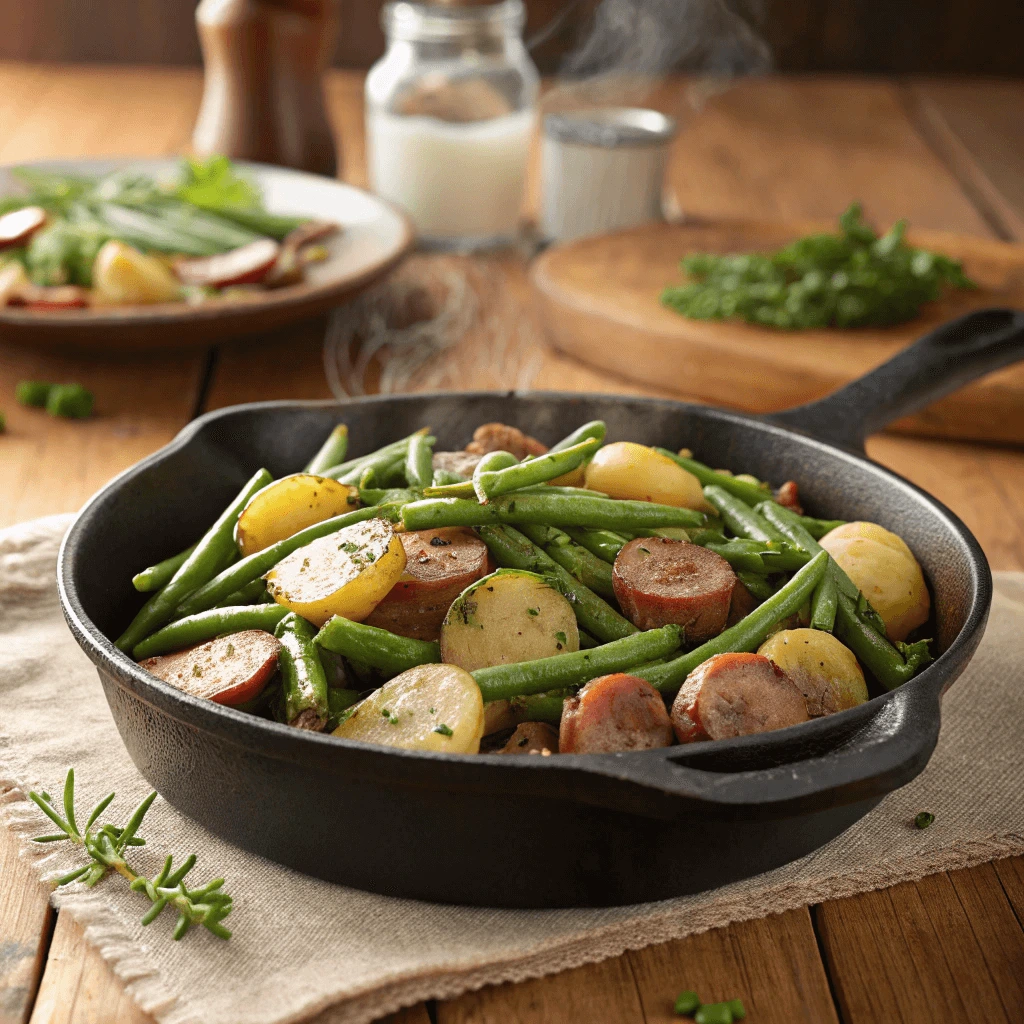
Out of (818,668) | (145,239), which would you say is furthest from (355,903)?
(145,239)

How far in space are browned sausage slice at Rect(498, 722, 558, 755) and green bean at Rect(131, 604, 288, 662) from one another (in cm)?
43

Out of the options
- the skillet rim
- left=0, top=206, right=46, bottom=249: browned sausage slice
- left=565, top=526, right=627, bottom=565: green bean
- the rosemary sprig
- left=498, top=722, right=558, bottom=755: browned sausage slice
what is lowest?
the rosemary sprig

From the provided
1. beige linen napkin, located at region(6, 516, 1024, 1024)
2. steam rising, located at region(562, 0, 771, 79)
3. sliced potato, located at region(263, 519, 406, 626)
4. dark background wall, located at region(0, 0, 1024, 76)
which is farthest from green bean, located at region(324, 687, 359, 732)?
dark background wall, located at region(0, 0, 1024, 76)

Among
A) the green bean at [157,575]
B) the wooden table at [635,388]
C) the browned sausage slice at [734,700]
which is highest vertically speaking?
the browned sausage slice at [734,700]

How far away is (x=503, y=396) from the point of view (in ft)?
8.61

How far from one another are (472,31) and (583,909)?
369 centimetres

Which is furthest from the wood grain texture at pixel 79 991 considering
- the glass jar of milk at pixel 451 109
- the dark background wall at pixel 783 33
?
the dark background wall at pixel 783 33

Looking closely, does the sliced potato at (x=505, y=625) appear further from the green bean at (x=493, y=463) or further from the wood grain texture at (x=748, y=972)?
the wood grain texture at (x=748, y=972)

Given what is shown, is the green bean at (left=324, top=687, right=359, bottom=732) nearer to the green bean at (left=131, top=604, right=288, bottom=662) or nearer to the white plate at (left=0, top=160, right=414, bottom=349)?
the green bean at (left=131, top=604, right=288, bottom=662)

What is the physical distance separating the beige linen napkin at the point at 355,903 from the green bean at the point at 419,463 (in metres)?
0.68

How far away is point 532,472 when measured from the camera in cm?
209

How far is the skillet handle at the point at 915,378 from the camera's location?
2.61 metres

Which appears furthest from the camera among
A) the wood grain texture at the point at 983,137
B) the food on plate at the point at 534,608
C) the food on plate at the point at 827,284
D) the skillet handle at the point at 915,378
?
the wood grain texture at the point at 983,137

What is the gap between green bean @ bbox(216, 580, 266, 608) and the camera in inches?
82.9
